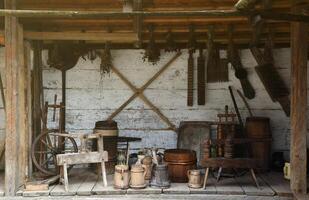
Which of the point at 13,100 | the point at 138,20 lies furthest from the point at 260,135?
the point at 13,100

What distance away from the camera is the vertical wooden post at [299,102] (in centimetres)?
526

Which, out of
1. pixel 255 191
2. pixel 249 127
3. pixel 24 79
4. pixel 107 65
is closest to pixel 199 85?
pixel 249 127

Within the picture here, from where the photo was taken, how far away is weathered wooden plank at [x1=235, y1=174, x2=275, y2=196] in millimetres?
5441

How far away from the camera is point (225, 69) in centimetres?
734

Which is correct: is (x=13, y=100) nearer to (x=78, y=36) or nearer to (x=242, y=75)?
(x=78, y=36)

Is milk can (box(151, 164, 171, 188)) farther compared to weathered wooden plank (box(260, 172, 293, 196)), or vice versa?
milk can (box(151, 164, 171, 188))

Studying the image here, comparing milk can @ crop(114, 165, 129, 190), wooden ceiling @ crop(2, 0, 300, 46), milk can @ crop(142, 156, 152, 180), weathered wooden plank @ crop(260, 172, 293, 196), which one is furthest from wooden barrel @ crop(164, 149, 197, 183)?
wooden ceiling @ crop(2, 0, 300, 46)

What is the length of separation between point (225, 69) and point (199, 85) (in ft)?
1.87

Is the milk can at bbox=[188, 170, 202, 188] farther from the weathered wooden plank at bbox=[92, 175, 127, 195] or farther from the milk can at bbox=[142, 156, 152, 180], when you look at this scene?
the weathered wooden plank at bbox=[92, 175, 127, 195]

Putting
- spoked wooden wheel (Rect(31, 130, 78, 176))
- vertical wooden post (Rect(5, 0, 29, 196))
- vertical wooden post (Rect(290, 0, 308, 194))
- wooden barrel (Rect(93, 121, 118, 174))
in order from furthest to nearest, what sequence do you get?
wooden barrel (Rect(93, 121, 118, 174)) < spoked wooden wheel (Rect(31, 130, 78, 176)) < vertical wooden post (Rect(5, 0, 29, 196)) < vertical wooden post (Rect(290, 0, 308, 194))

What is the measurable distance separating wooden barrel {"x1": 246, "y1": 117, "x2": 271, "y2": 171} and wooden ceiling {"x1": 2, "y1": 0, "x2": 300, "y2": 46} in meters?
1.47

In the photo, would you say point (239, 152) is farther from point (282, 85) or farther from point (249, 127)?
point (282, 85)

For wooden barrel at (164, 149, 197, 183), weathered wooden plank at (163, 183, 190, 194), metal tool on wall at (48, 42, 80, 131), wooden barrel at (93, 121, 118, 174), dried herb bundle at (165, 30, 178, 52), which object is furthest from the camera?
metal tool on wall at (48, 42, 80, 131)

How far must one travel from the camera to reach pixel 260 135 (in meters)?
6.87
